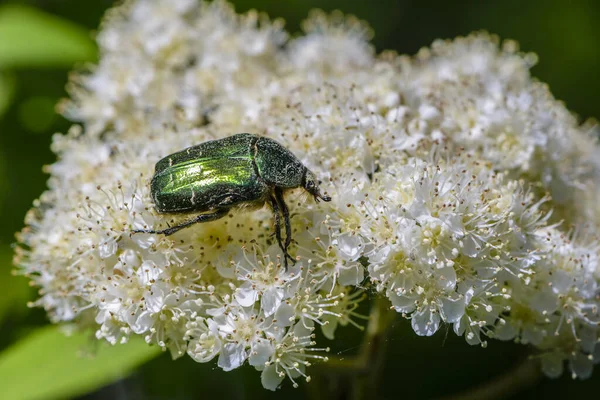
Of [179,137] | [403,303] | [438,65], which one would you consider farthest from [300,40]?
[403,303]

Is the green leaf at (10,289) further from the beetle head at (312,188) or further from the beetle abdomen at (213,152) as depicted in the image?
the beetle head at (312,188)

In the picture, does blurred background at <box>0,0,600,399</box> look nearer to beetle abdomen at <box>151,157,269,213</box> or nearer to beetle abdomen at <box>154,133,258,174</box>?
beetle abdomen at <box>151,157,269,213</box>

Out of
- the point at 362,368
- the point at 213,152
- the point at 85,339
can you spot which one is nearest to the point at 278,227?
the point at 213,152

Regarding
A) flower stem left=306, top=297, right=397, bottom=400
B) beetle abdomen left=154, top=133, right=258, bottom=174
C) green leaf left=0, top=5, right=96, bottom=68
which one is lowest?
flower stem left=306, top=297, right=397, bottom=400

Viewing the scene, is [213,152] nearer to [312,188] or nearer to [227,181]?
[227,181]

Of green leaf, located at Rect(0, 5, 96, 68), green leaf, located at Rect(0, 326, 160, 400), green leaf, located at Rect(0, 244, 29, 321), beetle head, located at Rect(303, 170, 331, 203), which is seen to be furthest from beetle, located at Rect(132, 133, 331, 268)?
green leaf, located at Rect(0, 5, 96, 68)

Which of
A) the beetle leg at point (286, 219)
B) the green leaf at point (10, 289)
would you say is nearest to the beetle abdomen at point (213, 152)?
the beetle leg at point (286, 219)

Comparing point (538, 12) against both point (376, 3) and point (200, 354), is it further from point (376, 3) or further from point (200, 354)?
point (200, 354)
